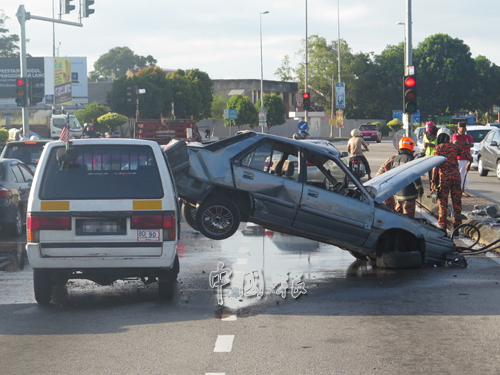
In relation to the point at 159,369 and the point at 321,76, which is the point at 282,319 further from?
the point at 321,76

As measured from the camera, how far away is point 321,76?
9788 centimetres

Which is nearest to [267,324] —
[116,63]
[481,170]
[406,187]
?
[406,187]

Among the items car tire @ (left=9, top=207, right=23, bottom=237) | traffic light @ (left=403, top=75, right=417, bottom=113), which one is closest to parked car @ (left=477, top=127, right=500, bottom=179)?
traffic light @ (left=403, top=75, right=417, bottom=113)

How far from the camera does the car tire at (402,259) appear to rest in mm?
9891

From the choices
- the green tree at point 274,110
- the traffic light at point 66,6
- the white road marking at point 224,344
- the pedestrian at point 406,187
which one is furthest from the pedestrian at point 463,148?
the green tree at point 274,110

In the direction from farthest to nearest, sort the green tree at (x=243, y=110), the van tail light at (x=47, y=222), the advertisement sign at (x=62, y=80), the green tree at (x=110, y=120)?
the advertisement sign at (x=62, y=80), the green tree at (x=243, y=110), the green tree at (x=110, y=120), the van tail light at (x=47, y=222)

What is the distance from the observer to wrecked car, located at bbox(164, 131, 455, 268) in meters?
9.38

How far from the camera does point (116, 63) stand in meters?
146

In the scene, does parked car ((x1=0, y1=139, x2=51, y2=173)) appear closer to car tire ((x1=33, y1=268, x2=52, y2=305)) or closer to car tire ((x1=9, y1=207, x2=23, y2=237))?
car tire ((x1=9, y1=207, x2=23, y2=237))

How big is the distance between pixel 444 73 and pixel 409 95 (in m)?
74.7

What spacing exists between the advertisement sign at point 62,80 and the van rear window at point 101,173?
81.3 m

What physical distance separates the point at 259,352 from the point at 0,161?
945 centimetres

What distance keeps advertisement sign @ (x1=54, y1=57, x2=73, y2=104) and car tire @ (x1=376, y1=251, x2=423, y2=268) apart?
3168 inches

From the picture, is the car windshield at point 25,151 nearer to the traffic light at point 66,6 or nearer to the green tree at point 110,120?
the traffic light at point 66,6
